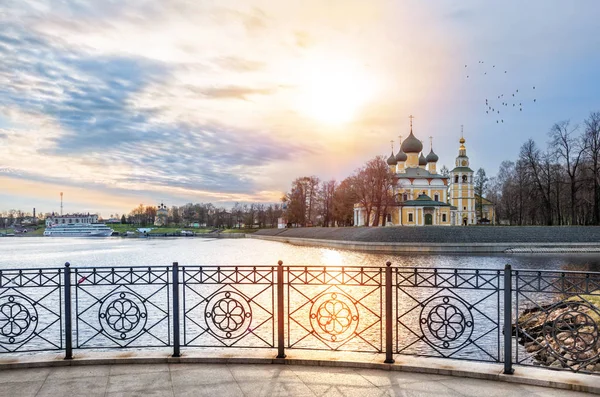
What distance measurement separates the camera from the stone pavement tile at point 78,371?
525 centimetres

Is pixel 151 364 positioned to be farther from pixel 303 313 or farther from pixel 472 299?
pixel 472 299

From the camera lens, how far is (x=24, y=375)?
208 inches

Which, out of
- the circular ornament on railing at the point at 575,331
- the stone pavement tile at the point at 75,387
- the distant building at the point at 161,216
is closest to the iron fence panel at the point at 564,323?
the circular ornament on railing at the point at 575,331

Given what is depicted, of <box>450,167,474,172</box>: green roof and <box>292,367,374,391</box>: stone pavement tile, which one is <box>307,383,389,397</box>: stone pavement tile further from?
<box>450,167,474,172</box>: green roof

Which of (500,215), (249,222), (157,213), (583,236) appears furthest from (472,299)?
(157,213)

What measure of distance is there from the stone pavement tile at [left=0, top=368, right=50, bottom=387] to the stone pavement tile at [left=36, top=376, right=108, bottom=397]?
209 mm

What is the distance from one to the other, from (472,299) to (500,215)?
220ft

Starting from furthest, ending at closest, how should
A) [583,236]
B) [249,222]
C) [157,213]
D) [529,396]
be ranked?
[157,213] → [249,222] → [583,236] → [529,396]

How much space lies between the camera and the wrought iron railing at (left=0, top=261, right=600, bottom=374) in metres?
5.59

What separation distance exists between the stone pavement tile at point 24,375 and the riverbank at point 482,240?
38.9 metres

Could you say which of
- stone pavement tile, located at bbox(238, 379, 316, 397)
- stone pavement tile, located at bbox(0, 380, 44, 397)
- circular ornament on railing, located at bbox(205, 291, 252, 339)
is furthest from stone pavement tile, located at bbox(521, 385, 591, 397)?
stone pavement tile, located at bbox(0, 380, 44, 397)

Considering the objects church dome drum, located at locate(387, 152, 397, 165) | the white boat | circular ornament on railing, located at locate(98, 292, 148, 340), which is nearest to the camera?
circular ornament on railing, located at locate(98, 292, 148, 340)

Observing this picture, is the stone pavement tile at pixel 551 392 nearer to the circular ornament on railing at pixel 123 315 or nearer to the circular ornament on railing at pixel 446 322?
the circular ornament on railing at pixel 446 322

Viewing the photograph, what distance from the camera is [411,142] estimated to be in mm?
70500
